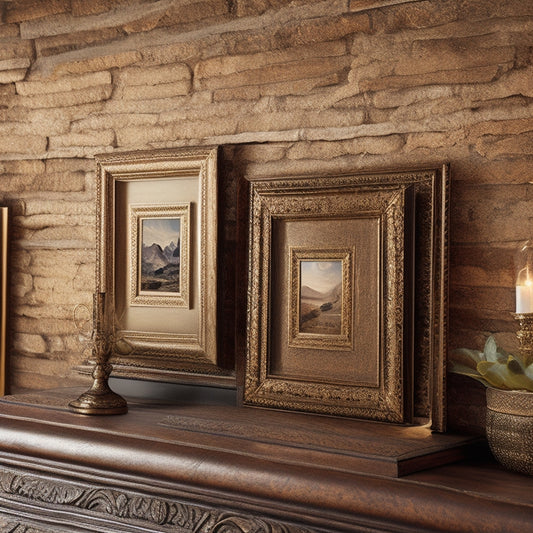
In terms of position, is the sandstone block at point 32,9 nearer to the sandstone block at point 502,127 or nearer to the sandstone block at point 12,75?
the sandstone block at point 12,75

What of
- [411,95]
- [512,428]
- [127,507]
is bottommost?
[127,507]

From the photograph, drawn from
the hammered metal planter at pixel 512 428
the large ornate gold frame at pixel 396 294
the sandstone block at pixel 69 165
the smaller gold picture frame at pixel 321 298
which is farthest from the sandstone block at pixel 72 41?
the hammered metal planter at pixel 512 428

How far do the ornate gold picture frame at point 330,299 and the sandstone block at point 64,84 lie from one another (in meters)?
0.73

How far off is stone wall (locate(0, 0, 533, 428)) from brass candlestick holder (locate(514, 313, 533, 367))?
0.56 feet

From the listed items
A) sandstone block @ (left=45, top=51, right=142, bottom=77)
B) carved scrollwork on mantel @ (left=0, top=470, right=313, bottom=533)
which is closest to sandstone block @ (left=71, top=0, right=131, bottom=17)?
sandstone block @ (left=45, top=51, right=142, bottom=77)

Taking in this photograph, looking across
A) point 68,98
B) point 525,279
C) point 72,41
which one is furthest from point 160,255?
point 525,279

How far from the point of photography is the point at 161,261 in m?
2.56

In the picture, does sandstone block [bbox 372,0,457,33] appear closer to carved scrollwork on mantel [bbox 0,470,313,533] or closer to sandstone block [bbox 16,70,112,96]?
sandstone block [bbox 16,70,112,96]

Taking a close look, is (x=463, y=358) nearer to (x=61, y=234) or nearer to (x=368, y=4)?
(x=368, y=4)

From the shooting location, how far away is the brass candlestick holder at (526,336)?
1.83 meters

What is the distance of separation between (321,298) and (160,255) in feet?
1.93

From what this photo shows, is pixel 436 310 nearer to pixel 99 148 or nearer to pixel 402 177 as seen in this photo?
pixel 402 177

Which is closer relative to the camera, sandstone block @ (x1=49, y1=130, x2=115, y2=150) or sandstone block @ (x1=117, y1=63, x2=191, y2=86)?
sandstone block @ (x1=117, y1=63, x2=191, y2=86)

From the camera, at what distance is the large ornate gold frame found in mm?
2062
